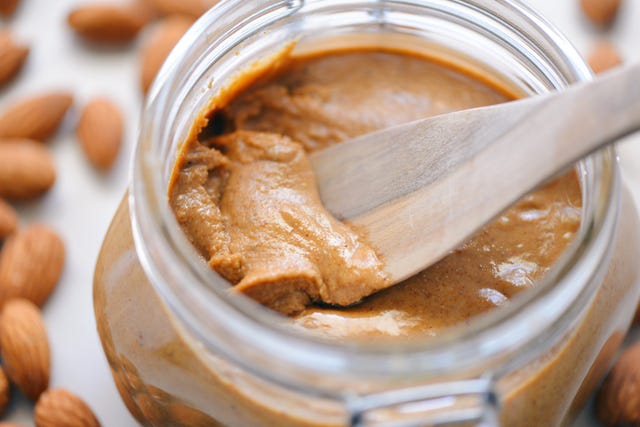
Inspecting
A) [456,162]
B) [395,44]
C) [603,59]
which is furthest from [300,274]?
[603,59]

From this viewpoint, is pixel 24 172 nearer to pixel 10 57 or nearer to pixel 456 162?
pixel 10 57

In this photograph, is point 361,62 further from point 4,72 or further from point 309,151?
point 4,72

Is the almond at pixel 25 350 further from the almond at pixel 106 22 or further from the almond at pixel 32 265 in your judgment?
the almond at pixel 106 22

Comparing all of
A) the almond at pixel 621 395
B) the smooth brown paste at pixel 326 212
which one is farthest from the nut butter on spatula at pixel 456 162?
the almond at pixel 621 395

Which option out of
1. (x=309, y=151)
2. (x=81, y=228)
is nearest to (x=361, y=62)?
(x=309, y=151)

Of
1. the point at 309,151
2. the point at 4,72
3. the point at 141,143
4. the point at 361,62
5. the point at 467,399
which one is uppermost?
the point at 4,72

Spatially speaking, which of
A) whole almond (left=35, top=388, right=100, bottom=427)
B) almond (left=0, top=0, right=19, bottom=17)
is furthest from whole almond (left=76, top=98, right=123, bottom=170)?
whole almond (left=35, top=388, right=100, bottom=427)
